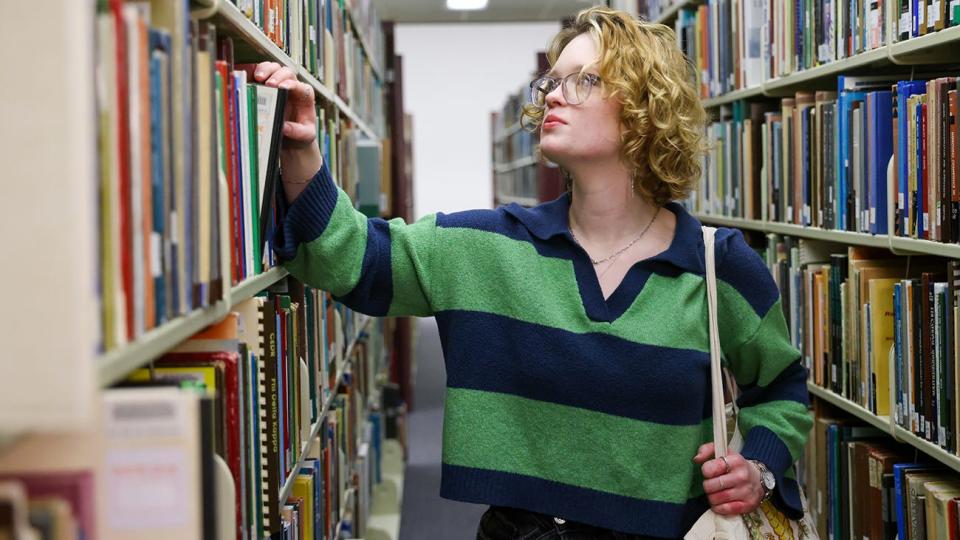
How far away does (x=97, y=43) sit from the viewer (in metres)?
0.73

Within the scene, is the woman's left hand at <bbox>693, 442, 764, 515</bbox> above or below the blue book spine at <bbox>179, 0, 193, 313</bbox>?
below

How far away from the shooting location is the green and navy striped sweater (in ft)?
4.84

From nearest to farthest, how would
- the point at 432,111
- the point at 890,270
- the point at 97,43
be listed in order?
the point at 97,43
the point at 890,270
the point at 432,111

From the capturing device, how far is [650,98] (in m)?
1.59

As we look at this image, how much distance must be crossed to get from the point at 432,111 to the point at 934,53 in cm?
787

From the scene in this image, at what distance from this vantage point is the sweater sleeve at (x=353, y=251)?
55.9 inches

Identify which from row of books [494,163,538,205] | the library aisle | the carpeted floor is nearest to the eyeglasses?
the library aisle

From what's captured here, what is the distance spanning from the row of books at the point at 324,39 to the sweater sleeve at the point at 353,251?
11.3 inches

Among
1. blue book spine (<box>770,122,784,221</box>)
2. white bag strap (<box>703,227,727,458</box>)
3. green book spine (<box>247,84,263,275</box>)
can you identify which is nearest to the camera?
green book spine (<box>247,84,263,275</box>)

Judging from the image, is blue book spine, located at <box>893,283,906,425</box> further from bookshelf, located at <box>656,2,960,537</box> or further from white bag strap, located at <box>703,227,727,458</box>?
white bag strap, located at <box>703,227,727,458</box>

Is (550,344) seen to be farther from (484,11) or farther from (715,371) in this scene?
(484,11)

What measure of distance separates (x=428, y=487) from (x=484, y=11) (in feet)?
18.8

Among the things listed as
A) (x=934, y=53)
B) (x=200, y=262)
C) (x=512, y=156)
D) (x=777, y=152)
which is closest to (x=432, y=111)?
(x=512, y=156)

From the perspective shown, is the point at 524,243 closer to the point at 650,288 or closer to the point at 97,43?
the point at 650,288
